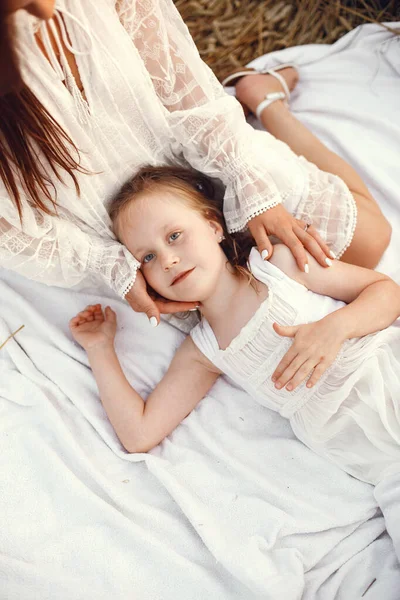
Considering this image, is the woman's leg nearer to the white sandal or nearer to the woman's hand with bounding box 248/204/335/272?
the white sandal

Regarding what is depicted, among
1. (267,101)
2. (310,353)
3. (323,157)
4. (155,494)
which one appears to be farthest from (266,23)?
(155,494)

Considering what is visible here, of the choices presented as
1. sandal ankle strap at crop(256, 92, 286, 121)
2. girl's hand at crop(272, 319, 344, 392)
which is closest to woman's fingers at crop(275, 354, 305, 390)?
girl's hand at crop(272, 319, 344, 392)

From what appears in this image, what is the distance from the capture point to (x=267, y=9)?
6.03 feet

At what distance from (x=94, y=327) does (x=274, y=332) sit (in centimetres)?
46

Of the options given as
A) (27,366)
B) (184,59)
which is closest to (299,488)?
(27,366)

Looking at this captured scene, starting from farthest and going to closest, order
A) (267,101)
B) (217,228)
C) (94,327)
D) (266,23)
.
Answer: (266,23) < (267,101) < (94,327) < (217,228)

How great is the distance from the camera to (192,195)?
1230mm

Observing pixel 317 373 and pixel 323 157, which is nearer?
pixel 317 373

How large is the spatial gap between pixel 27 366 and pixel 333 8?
4.77 ft

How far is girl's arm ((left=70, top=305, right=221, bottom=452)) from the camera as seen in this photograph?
49.8 inches

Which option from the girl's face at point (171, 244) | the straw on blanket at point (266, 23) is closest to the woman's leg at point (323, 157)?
the straw on blanket at point (266, 23)

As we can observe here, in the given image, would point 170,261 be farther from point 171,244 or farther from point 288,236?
point 288,236

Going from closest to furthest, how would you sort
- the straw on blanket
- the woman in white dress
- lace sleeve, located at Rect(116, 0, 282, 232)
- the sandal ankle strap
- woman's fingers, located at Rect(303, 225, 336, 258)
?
the woman in white dress → lace sleeve, located at Rect(116, 0, 282, 232) → woman's fingers, located at Rect(303, 225, 336, 258) → the sandal ankle strap → the straw on blanket

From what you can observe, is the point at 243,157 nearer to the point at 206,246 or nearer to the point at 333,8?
the point at 206,246
